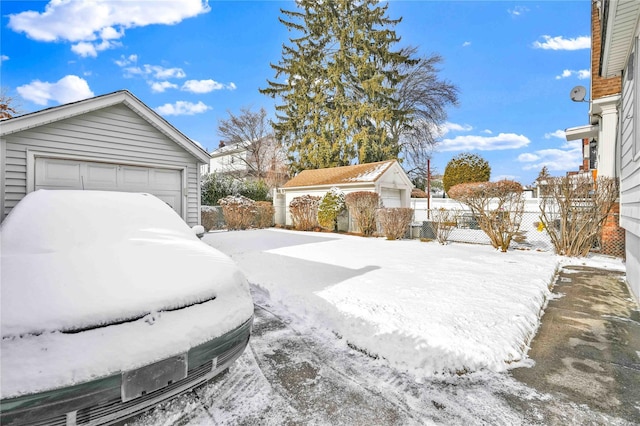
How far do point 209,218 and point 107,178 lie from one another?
7479mm

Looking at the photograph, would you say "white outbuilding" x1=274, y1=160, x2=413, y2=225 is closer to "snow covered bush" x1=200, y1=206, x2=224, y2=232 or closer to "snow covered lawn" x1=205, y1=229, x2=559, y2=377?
"snow covered bush" x1=200, y1=206, x2=224, y2=232

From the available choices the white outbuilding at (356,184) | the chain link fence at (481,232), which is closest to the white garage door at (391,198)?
the white outbuilding at (356,184)

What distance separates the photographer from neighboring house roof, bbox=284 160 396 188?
14114 millimetres

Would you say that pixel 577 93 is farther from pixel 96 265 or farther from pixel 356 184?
pixel 96 265

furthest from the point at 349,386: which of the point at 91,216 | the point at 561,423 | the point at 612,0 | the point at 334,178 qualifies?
the point at 334,178

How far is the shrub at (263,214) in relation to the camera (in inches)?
614

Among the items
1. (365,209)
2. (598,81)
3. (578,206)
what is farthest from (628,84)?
(365,209)

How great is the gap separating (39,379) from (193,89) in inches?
1147

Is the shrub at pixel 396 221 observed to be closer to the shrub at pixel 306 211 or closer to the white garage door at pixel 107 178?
the shrub at pixel 306 211

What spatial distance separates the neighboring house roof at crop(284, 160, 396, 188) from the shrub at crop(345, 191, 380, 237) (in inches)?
60.5

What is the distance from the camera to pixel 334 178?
15.9 m

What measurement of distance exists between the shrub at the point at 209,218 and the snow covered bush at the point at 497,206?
10.4m

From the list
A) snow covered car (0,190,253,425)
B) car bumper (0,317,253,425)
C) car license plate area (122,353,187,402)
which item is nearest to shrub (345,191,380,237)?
snow covered car (0,190,253,425)

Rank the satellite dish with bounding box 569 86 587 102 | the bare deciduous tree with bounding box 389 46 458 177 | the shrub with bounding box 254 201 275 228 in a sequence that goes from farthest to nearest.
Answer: the bare deciduous tree with bounding box 389 46 458 177, the shrub with bounding box 254 201 275 228, the satellite dish with bounding box 569 86 587 102
